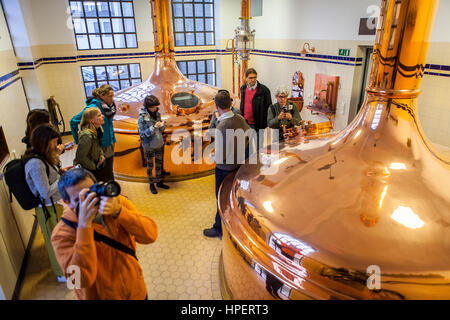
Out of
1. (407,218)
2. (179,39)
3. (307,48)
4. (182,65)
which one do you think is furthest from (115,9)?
(407,218)

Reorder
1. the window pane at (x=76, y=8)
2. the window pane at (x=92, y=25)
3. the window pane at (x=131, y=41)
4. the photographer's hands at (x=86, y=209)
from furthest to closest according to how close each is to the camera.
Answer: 1. the window pane at (x=131, y=41)
2. the window pane at (x=92, y=25)
3. the window pane at (x=76, y=8)
4. the photographer's hands at (x=86, y=209)

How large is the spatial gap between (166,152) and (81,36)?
520 centimetres

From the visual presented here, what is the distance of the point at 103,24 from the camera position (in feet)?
26.8

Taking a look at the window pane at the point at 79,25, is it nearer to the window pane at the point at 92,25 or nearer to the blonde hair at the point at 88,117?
the window pane at the point at 92,25

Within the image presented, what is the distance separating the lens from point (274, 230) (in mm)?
1709

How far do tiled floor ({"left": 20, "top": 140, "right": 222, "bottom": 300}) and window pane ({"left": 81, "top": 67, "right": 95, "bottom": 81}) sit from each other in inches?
203

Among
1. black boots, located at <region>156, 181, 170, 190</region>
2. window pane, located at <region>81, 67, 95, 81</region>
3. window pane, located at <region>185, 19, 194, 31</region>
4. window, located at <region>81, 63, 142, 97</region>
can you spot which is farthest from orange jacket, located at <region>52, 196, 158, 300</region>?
window pane, located at <region>185, 19, 194, 31</region>

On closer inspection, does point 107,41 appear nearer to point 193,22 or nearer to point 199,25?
point 193,22

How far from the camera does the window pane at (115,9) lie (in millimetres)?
8125

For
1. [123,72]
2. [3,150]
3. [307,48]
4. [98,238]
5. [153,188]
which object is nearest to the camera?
[98,238]

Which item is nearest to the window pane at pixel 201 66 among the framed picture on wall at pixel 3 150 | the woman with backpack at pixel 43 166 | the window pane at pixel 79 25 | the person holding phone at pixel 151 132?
the window pane at pixel 79 25

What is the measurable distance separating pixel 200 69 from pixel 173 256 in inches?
303

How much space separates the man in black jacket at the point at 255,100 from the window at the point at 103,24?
5.34 m

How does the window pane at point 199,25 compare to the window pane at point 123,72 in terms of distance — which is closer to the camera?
the window pane at point 123,72
